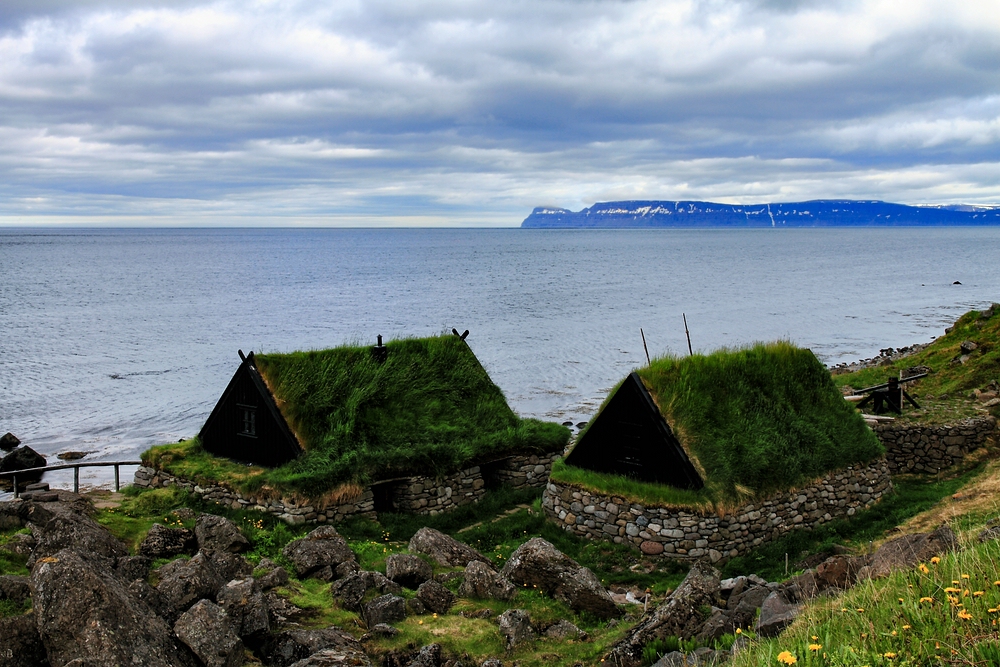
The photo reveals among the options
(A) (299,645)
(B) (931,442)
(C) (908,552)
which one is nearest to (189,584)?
(A) (299,645)

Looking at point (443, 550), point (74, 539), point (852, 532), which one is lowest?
point (852, 532)

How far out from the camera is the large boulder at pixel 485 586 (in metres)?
15.1

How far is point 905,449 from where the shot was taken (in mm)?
25844

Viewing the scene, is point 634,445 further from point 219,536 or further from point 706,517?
point 219,536

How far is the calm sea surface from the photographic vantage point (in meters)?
45.2

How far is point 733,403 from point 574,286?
97255 mm

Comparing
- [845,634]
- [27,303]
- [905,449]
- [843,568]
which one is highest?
[27,303]

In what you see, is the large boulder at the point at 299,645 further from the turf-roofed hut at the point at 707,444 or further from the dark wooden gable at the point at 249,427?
the dark wooden gable at the point at 249,427

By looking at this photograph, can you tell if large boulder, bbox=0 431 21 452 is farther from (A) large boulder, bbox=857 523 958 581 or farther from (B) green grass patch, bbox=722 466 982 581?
(A) large boulder, bbox=857 523 958 581

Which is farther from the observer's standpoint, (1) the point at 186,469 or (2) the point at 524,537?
(1) the point at 186,469

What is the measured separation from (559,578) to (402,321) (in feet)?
225

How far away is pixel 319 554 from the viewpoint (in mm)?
16469

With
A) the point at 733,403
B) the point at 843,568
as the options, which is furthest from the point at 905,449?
the point at 843,568

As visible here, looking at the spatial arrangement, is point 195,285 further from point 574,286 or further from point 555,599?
point 555,599
